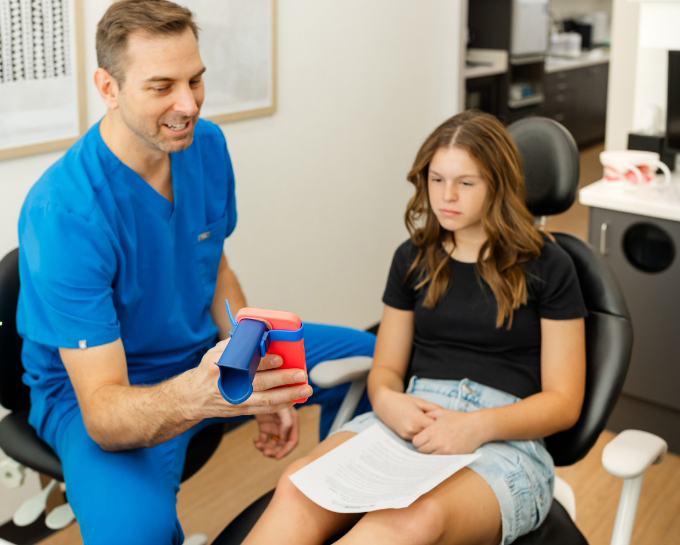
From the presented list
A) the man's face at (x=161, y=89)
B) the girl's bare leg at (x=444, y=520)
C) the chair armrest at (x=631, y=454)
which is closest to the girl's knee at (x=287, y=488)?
the girl's bare leg at (x=444, y=520)

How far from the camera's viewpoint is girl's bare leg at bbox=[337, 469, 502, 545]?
1079mm

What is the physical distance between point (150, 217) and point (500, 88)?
351 centimetres

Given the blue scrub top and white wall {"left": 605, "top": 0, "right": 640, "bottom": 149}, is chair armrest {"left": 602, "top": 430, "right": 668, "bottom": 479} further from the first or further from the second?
white wall {"left": 605, "top": 0, "right": 640, "bottom": 149}

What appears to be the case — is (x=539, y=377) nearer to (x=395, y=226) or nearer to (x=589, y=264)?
(x=589, y=264)

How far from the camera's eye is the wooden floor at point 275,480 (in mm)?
1884

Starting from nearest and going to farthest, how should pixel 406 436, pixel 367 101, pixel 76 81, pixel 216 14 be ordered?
pixel 406 436, pixel 76 81, pixel 216 14, pixel 367 101

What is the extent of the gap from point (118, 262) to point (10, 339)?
254 mm

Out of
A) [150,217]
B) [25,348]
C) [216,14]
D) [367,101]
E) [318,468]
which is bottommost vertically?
[318,468]

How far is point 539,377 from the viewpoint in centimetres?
139

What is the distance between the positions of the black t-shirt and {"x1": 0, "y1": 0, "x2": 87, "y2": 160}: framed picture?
90cm

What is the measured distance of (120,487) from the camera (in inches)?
45.9

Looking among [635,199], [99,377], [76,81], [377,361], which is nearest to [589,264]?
[377,361]

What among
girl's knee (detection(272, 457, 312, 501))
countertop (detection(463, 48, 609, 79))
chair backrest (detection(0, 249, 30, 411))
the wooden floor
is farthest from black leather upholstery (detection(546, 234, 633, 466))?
countertop (detection(463, 48, 609, 79))

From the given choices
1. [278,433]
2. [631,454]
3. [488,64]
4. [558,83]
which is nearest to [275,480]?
[278,433]
